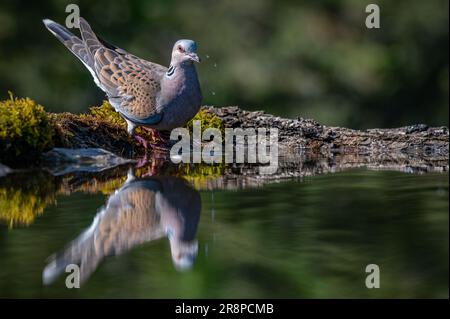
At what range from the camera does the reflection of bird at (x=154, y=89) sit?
6914mm

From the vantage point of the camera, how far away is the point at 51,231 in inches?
175

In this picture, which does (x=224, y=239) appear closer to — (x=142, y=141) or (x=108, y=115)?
(x=142, y=141)

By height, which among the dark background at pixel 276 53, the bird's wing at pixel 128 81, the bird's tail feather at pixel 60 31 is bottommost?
the bird's wing at pixel 128 81

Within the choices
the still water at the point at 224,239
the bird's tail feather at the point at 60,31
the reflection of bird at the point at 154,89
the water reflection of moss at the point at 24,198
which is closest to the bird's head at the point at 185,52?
the reflection of bird at the point at 154,89

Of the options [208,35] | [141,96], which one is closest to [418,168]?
[141,96]

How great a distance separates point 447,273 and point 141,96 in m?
3.90

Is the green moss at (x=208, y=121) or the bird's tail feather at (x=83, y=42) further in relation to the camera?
the bird's tail feather at (x=83, y=42)

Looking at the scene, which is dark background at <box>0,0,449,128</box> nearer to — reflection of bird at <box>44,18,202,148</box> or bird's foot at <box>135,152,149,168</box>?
reflection of bird at <box>44,18,202,148</box>

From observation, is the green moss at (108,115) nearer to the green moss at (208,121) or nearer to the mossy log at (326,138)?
the mossy log at (326,138)

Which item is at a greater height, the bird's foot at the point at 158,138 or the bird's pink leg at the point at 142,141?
the bird's foot at the point at 158,138

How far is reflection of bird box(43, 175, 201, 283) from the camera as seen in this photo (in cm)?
399

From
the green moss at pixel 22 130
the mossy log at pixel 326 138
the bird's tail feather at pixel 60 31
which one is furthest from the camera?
the bird's tail feather at pixel 60 31

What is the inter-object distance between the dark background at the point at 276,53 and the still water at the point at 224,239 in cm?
809

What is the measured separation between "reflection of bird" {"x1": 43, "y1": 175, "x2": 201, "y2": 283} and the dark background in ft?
27.4
